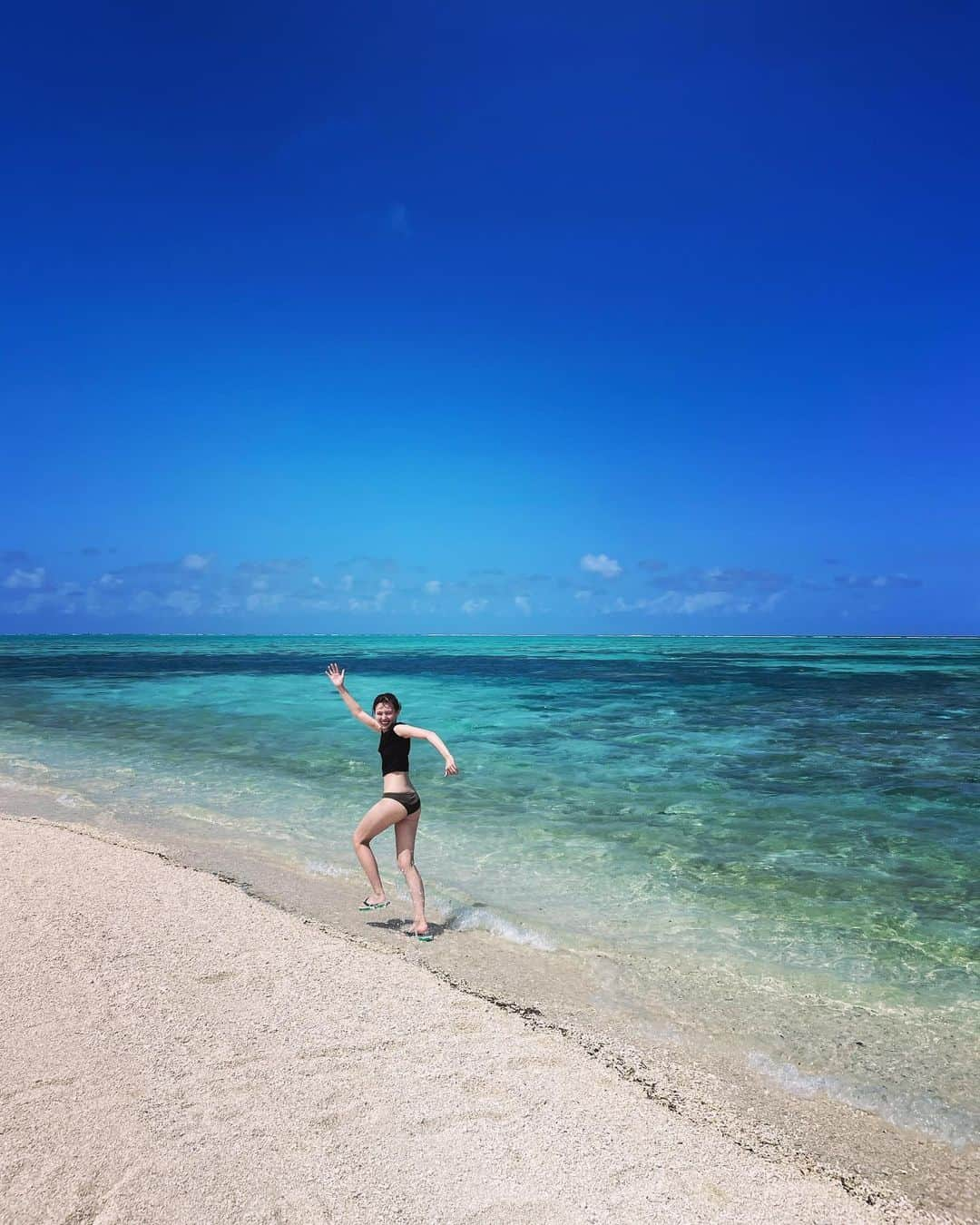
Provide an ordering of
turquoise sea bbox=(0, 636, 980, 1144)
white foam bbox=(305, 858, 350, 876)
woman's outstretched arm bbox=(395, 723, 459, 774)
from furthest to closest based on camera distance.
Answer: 1. white foam bbox=(305, 858, 350, 876)
2. woman's outstretched arm bbox=(395, 723, 459, 774)
3. turquoise sea bbox=(0, 636, 980, 1144)

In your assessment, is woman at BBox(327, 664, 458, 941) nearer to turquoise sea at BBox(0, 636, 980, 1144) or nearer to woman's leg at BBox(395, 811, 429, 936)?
woman's leg at BBox(395, 811, 429, 936)

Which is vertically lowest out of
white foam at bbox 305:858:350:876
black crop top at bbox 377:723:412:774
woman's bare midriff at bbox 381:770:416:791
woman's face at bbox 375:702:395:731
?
white foam at bbox 305:858:350:876

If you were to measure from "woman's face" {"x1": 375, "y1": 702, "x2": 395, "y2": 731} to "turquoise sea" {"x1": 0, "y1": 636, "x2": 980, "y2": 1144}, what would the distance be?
2.19m

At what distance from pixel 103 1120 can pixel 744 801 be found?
10.5 meters

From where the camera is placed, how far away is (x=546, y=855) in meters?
9.62

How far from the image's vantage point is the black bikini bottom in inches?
271

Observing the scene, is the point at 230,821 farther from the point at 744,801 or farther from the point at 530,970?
the point at 744,801

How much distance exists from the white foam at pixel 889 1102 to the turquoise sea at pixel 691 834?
0.05 ft

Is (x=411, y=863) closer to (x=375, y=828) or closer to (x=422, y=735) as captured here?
(x=375, y=828)

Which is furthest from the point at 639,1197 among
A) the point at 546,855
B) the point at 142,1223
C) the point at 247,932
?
the point at 546,855

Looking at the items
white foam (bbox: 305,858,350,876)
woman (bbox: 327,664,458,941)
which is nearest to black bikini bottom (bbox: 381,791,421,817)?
woman (bbox: 327,664,458,941)

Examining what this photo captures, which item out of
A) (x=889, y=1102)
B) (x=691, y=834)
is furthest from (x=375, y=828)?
(x=691, y=834)

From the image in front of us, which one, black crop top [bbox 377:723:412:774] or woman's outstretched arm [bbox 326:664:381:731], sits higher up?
woman's outstretched arm [bbox 326:664:381:731]

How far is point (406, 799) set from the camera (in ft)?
22.7
